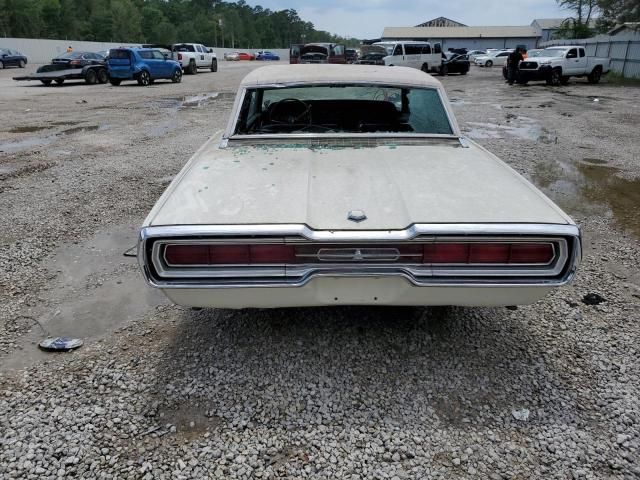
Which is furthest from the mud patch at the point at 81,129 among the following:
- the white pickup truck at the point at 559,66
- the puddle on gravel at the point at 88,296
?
the white pickup truck at the point at 559,66

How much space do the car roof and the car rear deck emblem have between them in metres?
1.65

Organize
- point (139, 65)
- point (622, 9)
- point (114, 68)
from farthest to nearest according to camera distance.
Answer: point (622, 9), point (139, 65), point (114, 68)

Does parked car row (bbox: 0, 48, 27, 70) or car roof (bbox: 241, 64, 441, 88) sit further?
parked car row (bbox: 0, 48, 27, 70)

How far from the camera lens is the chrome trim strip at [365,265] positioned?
212 cm

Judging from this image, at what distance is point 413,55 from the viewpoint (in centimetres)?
2605

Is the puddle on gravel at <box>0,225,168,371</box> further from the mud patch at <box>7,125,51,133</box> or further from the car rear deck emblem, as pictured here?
the mud patch at <box>7,125,51,133</box>

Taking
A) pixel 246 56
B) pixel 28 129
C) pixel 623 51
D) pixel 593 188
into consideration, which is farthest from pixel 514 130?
pixel 246 56

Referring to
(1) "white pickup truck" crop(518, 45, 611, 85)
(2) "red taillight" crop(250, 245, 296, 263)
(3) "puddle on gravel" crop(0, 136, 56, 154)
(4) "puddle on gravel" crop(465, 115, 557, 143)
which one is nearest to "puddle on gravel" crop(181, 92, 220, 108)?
(3) "puddle on gravel" crop(0, 136, 56, 154)

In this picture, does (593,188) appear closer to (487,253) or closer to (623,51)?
(487,253)

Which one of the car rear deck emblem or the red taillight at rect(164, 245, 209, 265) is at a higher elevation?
the car rear deck emblem

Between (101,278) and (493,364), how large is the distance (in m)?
2.90

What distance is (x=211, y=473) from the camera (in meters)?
1.98

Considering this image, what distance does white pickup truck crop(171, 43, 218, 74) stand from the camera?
91.5ft

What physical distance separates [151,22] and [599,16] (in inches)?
2842
